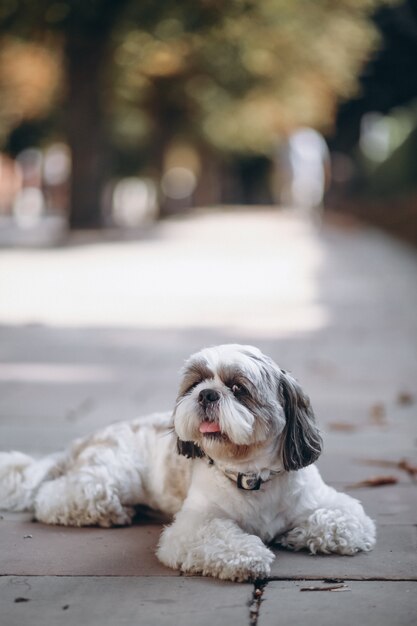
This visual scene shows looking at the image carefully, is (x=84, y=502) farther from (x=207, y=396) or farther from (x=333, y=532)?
(x=333, y=532)

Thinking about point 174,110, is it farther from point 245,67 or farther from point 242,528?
point 242,528

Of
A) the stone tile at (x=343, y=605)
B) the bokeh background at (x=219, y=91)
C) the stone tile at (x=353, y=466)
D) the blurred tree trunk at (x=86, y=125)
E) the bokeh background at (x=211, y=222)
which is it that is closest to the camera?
the stone tile at (x=343, y=605)

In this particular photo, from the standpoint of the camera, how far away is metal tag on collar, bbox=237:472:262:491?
366 centimetres

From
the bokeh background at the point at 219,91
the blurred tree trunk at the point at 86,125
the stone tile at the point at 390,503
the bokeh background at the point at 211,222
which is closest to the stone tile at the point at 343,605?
the stone tile at the point at 390,503

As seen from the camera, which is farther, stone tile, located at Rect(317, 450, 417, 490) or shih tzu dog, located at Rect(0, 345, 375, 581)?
stone tile, located at Rect(317, 450, 417, 490)

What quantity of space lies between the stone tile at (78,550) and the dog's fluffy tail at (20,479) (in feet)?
0.43

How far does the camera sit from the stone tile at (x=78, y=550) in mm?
3500

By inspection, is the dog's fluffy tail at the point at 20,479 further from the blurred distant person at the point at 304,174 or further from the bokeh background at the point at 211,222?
the blurred distant person at the point at 304,174

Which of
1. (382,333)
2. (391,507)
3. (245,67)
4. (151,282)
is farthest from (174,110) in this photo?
(391,507)

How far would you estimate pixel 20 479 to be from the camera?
4.27 m

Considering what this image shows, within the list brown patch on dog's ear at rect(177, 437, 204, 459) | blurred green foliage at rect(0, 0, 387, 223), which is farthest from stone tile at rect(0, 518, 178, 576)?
blurred green foliage at rect(0, 0, 387, 223)

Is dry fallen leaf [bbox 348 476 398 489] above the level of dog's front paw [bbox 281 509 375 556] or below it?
below

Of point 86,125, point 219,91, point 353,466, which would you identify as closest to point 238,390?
point 353,466

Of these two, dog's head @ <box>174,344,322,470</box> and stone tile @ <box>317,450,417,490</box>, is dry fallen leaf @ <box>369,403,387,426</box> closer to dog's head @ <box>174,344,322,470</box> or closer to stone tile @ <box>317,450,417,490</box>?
stone tile @ <box>317,450,417,490</box>
